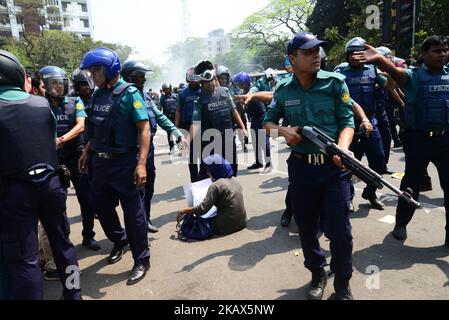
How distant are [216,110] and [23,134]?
2668 mm

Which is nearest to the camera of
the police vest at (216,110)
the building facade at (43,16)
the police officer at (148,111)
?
the police officer at (148,111)

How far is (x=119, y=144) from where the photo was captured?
307 cm

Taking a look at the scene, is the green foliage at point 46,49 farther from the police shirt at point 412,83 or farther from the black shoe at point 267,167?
the police shirt at point 412,83

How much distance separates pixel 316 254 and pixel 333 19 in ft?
90.2

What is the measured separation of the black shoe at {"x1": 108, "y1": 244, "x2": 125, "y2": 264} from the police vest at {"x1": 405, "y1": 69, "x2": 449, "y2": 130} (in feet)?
10.3

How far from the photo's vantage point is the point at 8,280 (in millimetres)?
2377

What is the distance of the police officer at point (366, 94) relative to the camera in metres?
4.27

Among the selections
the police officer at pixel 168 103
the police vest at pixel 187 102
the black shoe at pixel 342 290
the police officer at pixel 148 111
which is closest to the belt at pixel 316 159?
the black shoe at pixel 342 290

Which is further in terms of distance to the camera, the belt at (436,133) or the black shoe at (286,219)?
the black shoe at (286,219)

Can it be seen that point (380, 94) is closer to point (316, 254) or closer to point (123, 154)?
point (316, 254)

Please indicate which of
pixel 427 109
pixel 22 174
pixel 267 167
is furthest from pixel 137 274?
pixel 267 167

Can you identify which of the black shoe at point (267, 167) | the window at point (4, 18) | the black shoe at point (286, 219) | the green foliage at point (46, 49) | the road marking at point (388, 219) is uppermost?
the window at point (4, 18)

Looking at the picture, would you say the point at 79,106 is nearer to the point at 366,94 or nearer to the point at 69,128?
the point at 69,128

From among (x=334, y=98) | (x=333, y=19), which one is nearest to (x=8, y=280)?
(x=334, y=98)
